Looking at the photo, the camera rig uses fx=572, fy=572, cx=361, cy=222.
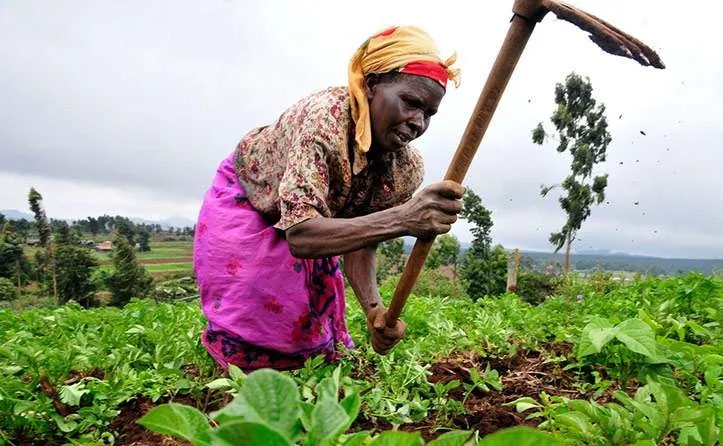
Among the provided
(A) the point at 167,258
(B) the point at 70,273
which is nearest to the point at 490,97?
(B) the point at 70,273

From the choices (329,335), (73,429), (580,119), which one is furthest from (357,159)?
(580,119)

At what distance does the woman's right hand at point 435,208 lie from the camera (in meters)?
1.84

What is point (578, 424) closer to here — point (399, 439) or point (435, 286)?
point (399, 439)

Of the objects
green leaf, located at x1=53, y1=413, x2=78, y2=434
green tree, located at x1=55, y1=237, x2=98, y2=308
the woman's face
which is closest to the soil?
green leaf, located at x1=53, y1=413, x2=78, y2=434

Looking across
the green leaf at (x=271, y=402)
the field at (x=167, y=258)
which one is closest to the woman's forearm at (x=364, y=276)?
the green leaf at (x=271, y=402)

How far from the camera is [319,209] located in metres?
2.09

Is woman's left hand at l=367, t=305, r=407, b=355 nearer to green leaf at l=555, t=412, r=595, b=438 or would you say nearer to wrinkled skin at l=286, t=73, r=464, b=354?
wrinkled skin at l=286, t=73, r=464, b=354

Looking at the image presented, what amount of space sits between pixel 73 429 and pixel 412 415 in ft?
3.83

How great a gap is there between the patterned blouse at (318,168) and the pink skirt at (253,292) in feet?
0.39

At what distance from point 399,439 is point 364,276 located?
87.4 inches

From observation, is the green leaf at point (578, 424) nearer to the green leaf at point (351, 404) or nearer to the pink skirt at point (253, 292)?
the green leaf at point (351, 404)

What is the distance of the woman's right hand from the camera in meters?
1.84

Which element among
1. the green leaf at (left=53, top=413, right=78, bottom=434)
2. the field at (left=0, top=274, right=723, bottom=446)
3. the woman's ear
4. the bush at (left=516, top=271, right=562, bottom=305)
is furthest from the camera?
the bush at (left=516, top=271, right=562, bottom=305)

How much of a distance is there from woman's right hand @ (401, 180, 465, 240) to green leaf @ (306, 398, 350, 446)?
1.29 m
